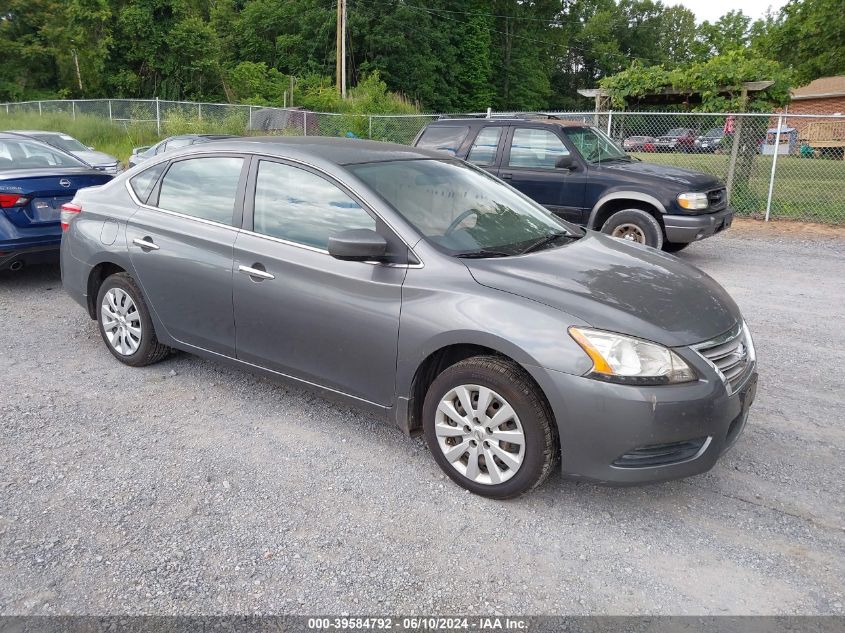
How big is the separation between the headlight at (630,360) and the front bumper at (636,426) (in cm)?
4

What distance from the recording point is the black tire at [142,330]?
15.9 feet

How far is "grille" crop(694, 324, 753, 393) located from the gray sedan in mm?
14

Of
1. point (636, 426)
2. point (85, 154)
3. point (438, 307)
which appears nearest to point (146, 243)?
point (438, 307)

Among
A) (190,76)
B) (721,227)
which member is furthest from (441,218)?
(190,76)

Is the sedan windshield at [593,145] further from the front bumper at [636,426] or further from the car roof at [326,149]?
the front bumper at [636,426]

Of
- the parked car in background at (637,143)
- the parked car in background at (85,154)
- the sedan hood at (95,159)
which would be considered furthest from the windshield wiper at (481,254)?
the sedan hood at (95,159)

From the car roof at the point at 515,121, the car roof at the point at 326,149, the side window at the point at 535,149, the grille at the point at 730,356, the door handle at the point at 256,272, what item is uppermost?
the car roof at the point at 515,121

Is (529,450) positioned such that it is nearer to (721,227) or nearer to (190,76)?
(721,227)

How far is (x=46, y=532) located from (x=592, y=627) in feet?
7.89

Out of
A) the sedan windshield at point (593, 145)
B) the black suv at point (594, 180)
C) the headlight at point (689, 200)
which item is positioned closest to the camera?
the headlight at point (689, 200)

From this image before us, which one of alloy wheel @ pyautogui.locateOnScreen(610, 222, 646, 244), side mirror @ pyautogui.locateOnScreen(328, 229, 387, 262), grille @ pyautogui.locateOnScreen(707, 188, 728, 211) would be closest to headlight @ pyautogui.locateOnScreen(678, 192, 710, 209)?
grille @ pyautogui.locateOnScreen(707, 188, 728, 211)

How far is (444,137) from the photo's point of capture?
9.71 m

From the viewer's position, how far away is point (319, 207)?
155 inches

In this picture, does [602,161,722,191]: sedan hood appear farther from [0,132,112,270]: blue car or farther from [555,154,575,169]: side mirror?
[0,132,112,270]: blue car
